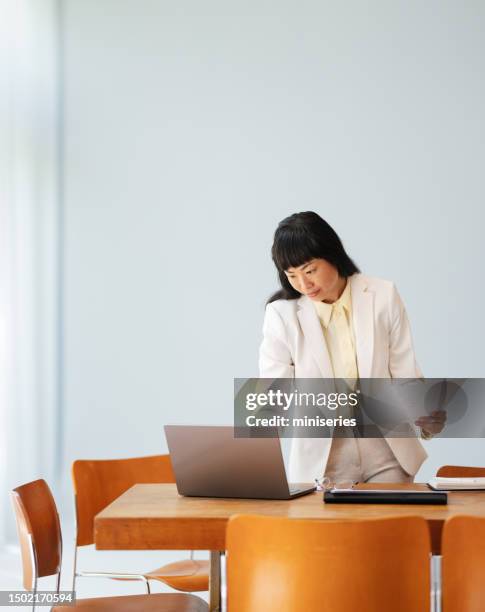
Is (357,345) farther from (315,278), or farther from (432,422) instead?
(432,422)

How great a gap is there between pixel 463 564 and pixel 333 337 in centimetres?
109

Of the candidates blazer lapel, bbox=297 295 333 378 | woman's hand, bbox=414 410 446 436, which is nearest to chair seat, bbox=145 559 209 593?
blazer lapel, bbox=297 295 333 378

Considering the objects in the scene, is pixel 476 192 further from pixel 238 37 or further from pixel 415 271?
pixel 238 37

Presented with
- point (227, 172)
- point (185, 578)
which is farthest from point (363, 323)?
point (227, 172)

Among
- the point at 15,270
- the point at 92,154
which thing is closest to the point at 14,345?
the point at 15,270

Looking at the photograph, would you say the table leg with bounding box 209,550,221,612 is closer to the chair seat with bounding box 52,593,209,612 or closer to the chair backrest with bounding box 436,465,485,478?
the chair seat with bounding box 52,593,209,612

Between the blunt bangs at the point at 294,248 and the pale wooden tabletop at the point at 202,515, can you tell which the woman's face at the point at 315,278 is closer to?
the blunt bangs at the point at 294,248

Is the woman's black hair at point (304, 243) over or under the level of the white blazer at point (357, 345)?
over

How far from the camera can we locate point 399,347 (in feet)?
8.56

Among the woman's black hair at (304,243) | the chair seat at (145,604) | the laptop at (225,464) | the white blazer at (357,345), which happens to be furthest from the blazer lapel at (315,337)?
the chair seat at (145,604)

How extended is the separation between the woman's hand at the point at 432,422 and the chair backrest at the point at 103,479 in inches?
41.9

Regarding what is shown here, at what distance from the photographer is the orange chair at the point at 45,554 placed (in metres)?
2.23

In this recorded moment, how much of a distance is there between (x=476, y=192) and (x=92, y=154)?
7.17 ft

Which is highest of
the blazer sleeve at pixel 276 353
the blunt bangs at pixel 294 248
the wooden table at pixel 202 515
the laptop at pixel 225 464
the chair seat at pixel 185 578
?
the blunt bangs at pixel 294 248
